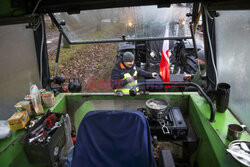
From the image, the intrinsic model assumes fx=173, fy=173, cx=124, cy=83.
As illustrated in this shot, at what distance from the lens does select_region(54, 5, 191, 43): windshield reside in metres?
2.74

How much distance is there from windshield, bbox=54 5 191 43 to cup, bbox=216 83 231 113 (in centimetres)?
130

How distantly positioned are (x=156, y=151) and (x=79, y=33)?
99.0 inches

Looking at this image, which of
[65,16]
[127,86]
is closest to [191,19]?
[127,86]

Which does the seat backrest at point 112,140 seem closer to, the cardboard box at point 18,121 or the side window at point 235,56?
the cardboard box at point 18,121

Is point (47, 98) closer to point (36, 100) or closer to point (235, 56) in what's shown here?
point (36, 100)

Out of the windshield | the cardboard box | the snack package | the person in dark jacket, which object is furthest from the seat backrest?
the person in dark jacket

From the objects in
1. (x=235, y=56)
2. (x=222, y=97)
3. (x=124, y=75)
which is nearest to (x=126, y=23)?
(x=124, y=75)

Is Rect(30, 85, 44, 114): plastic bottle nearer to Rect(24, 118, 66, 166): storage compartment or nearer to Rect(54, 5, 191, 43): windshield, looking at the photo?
Rect(24, 118, 66, 166): storage compartment

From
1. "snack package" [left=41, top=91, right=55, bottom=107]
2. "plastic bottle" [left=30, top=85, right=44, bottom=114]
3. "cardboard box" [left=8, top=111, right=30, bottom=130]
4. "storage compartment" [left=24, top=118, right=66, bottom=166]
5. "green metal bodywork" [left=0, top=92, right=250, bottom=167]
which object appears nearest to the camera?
"green metal bodywork" [left=0, top=92, right=250, bottom=167]

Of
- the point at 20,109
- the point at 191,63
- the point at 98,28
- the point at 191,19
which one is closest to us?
the point at 20,109

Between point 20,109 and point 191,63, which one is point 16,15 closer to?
point 20,109

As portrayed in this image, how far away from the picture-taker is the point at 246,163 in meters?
1.36

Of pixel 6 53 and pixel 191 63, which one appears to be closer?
pixel 6 53

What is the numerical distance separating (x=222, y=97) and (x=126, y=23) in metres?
1.85
